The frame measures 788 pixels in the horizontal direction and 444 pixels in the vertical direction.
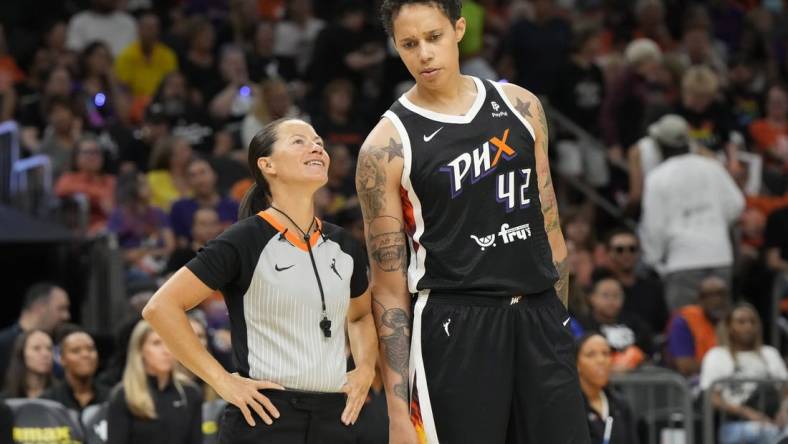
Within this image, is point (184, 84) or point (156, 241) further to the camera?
point (184, 84)

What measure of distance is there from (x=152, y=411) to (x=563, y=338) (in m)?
3.65

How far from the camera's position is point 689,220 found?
11.9m

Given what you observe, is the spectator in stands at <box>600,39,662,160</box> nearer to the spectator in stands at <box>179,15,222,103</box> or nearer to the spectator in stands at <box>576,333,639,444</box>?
the spectator in stands at <box>179,15,222,103</box>

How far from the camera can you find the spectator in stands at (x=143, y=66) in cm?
1502

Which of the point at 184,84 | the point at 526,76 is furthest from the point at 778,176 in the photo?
the point at 184,84

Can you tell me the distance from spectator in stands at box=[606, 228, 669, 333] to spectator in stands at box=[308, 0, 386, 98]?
4.26 m

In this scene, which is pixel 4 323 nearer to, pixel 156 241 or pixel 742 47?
pixel 156 241

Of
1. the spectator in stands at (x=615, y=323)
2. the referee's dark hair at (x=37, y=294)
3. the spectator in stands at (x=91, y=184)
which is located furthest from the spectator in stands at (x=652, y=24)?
the referee's dark hair at (x=37, y=294)

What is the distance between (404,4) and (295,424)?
4.79ft

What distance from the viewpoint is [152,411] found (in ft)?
26.9

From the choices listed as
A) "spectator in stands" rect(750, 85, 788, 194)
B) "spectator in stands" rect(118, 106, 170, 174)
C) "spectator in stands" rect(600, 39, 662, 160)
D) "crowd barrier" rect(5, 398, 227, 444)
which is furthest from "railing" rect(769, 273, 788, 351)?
"crowd barrier" rect(5, 398, 227, 444)

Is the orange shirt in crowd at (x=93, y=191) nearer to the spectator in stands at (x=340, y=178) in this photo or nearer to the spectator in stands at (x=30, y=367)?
the spectator in stands at (x=340, y=178)

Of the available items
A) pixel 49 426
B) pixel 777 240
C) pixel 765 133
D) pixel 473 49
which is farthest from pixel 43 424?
pixel 765 133

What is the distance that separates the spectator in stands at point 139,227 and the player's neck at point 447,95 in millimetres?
6934
